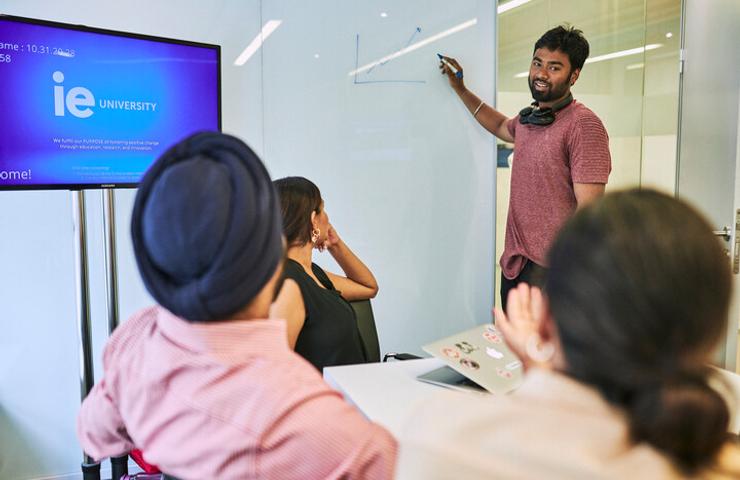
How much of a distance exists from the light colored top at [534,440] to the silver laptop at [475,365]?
0.86m

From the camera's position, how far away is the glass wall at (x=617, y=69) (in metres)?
3.39

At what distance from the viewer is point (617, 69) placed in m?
3.44

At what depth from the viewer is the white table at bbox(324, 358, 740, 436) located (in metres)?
1.46

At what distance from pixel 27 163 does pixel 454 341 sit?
5.42 feet

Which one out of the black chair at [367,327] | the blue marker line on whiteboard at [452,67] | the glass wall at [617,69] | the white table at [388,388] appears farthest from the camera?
the glass wall at [617,69]

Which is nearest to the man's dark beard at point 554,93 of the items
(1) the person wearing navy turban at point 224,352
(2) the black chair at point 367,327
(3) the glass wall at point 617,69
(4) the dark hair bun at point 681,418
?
(3) the glass wall at point 617,69

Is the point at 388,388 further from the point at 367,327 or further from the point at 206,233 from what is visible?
the point at 206,233

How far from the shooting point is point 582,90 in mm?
3447

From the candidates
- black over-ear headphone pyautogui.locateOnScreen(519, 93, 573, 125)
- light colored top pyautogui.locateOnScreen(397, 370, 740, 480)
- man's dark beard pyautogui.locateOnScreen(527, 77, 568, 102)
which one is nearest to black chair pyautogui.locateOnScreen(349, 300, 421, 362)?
black over-ear headphone pyautogui.locateOnScreen(519, 93, 573, 125)

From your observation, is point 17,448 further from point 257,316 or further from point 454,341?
point 257,316

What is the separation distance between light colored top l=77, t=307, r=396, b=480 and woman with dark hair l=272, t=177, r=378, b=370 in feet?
2.52

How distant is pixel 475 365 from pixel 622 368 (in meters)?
1.01

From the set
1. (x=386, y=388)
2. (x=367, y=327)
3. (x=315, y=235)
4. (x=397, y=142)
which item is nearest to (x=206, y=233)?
(x=386, y=388)

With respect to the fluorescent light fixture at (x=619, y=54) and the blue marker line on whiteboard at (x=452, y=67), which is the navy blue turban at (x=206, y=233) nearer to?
the blue marker line on whiteboard at (x=452, y=67)
